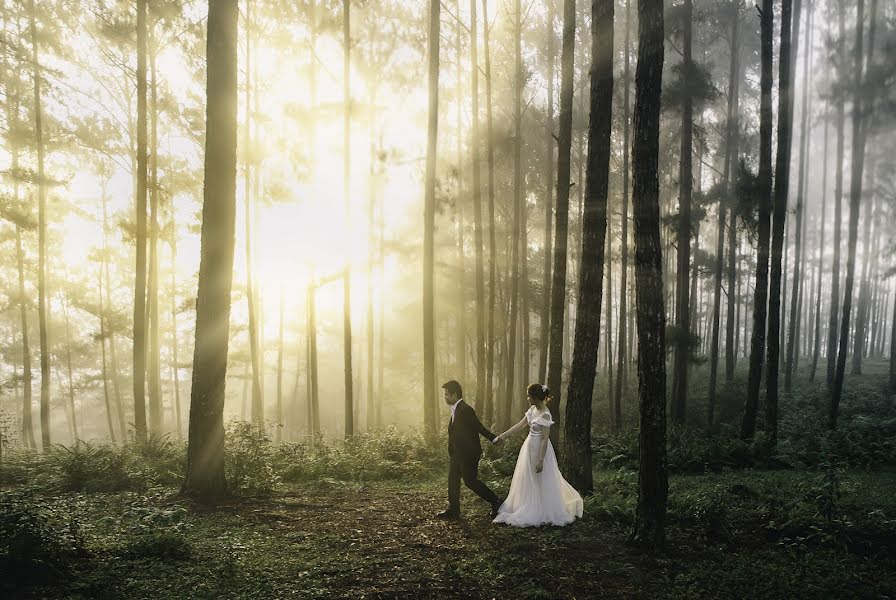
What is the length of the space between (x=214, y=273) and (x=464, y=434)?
193 inches

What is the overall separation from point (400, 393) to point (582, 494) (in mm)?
27005

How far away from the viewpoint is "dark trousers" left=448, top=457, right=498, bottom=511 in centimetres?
750

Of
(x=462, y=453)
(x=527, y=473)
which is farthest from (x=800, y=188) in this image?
(x=462, y=453)

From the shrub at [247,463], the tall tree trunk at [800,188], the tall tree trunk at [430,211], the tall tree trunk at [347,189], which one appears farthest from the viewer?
the tall tree trunk at [800,188]

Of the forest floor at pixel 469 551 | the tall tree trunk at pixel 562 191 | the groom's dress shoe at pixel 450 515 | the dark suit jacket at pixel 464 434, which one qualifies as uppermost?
the tall tree trunk at pixel 562 191

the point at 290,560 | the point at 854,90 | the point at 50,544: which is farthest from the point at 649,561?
the point at 854,90

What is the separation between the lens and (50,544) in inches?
184

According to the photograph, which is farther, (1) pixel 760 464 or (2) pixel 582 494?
(1) pixel 760 464

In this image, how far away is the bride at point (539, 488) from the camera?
7117mm

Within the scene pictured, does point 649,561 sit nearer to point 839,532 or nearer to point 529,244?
point 839,532

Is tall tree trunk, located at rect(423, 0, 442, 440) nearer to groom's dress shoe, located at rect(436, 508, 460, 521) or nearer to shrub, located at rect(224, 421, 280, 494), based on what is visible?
shrub, located at rect(224, 421, 280, 494)

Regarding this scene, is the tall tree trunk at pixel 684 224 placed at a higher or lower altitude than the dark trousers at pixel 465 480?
higher

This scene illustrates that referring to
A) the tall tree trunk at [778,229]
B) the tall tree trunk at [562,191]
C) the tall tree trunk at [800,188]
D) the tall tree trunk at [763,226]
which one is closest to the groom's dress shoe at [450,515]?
the tall tree trunk at [562,191]

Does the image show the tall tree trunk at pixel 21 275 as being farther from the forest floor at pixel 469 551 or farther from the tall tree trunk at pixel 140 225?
the forest floor at pixel 469 551
